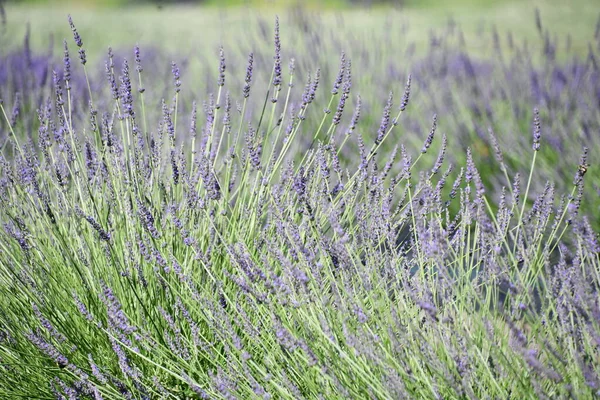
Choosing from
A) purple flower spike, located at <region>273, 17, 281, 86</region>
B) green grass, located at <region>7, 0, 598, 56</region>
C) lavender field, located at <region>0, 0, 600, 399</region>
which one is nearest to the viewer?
lavender field, located at <region>0, 0, 600, 399</region>

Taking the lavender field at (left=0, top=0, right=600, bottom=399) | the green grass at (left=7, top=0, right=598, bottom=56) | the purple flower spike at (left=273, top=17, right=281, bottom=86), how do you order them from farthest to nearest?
the green grass at (left=7, top=0, right=598, bottom=56), the purple flower spike at (left=273, top=17, right=281, bottom=86), the lavender field at (left=0, top=0, right=600, bottom=399)

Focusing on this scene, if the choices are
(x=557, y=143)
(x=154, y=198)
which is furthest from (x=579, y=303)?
(x=557, y=143)

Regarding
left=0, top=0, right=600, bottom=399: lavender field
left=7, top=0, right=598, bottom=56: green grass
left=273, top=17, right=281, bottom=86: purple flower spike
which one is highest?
left=273, top=17, right=281, bottom=86: purple flower spike

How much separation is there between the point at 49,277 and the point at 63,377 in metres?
0.29

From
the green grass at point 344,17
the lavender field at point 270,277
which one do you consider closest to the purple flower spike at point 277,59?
the lavender field at point 270,277

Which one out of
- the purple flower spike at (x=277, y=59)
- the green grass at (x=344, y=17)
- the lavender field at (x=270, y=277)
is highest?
the purple flower spike at (x=277, y=59)

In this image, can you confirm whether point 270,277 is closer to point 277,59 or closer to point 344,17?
point 277,59

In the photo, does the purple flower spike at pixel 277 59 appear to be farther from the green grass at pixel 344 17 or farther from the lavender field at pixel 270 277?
the green grass at pixel 344 17

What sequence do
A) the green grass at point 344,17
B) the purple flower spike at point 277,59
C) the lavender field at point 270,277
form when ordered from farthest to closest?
1. the green grass at point 344,17
2. the purple flower spike at point 277,59
3. the lavender field at point 270,277

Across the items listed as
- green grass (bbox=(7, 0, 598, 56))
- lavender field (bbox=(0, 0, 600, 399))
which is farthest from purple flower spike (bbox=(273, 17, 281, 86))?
green grass (bbox=(7, 0, 598, 56))

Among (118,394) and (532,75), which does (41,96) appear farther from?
(532,75)

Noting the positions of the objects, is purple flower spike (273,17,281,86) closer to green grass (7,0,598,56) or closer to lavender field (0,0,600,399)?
lavender field (0,0,600,399)

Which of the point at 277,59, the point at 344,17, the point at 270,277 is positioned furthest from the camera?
the point at 344,17

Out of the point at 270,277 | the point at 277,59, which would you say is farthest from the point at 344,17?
the point at 270,277
